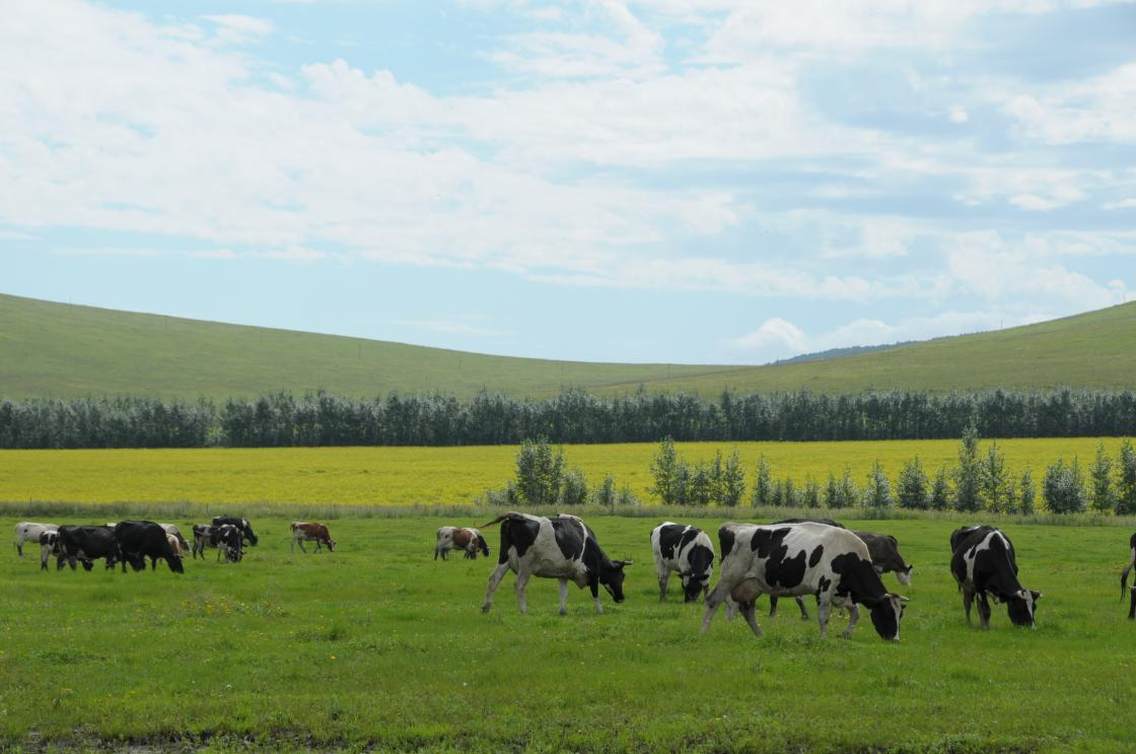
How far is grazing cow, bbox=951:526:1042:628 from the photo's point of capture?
23.0 m

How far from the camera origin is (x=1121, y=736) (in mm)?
14375

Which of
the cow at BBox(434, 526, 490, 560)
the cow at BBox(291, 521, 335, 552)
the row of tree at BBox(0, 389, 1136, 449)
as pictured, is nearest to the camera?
the cow at BBox(434, 526, 490, 560)

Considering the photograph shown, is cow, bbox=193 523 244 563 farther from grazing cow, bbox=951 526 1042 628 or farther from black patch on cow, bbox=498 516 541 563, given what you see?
grazing cow, bbox=951 526 1042 628

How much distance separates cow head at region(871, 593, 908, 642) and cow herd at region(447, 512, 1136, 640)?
18 mm

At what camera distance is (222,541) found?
133 feet

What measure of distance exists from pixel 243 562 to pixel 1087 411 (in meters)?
120

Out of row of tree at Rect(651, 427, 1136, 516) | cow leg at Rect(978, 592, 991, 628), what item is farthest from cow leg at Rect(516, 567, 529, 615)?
row of tree at Rect(651, 427, 1136, 516)

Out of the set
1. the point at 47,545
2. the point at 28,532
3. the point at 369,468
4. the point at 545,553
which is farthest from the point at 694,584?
the point at 369,468

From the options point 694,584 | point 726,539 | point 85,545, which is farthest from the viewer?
point 85,545

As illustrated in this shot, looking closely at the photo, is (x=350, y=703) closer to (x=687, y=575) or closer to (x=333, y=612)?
(x=333, y=612)

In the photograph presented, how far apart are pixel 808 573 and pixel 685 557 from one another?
7768 millimetres

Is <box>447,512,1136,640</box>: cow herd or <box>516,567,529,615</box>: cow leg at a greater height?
<box>447,512,1136,640</box>: cow herd

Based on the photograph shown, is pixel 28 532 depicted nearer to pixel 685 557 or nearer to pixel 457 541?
pixel 457 541

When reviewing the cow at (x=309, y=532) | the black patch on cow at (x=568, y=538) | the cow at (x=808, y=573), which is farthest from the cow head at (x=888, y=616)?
the cow at (x=309, y=532)
